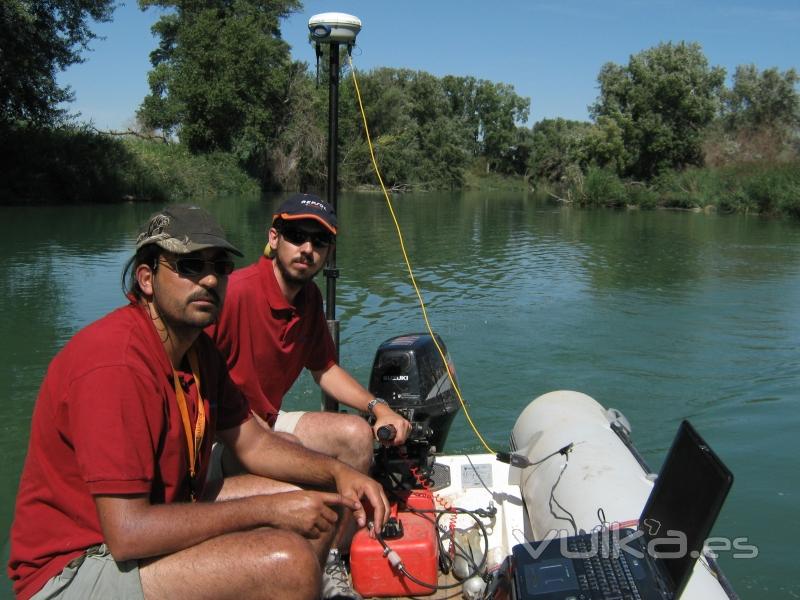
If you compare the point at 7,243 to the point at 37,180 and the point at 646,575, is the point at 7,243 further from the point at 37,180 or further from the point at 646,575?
the point at 646,575

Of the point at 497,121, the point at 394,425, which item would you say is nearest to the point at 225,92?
the point at 394,425

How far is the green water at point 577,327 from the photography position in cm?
616

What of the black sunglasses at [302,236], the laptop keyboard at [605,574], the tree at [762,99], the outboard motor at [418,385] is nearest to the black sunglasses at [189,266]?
the black sunglasses at [302,236]

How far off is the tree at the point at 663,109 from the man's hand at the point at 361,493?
4074 centimetres

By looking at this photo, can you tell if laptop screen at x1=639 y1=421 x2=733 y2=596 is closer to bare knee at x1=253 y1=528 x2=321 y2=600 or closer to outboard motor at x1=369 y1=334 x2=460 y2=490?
bare knee at x1=253 y1=528 x2=321 y2=600

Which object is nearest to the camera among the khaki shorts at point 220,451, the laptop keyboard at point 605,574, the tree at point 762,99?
the laptop keyboard at point 605,574

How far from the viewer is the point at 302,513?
7.56ft

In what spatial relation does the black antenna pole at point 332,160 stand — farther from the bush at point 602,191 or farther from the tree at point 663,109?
the tree at point 663,109

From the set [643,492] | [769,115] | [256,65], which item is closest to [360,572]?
[643,492]

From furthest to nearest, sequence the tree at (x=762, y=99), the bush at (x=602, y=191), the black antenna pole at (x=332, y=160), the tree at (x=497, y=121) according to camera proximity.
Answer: the tree at (x=497, y=121) < the tree at (x=762, y=99) < the bush at (x=602, y=191) < the black antenna pole at (x=332, y=160)

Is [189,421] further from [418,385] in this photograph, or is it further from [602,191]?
[602,191]

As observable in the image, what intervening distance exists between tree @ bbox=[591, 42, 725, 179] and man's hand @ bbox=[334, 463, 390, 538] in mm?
40743

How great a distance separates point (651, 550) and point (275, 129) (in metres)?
40.9

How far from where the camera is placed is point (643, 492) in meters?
3.19
